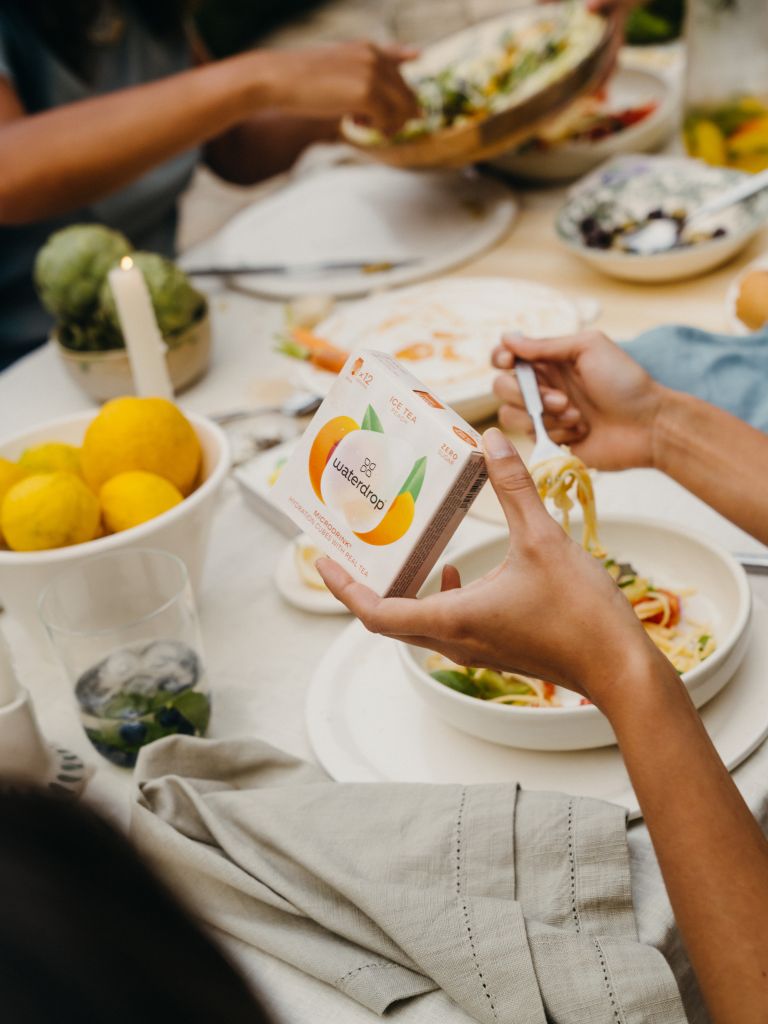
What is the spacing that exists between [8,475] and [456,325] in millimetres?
665

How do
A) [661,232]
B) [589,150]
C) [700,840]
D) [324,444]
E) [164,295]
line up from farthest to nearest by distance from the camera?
[589,150] < [661,232] < [164,295] < [324,444] < [700,840]

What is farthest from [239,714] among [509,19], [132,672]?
[509,19]

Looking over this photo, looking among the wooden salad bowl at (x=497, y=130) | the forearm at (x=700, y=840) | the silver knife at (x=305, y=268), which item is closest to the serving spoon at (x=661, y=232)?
the wooden salad bowl at (x=497, y=130)

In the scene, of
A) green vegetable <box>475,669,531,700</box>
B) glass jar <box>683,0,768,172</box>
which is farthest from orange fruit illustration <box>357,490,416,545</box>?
glass jar <box>683,0,768,172</box>

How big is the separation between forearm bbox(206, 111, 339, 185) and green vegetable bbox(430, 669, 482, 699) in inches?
70.6

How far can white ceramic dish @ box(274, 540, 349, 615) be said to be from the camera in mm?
1063

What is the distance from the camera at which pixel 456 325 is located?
56.2 inches

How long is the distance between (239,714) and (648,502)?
0.51m

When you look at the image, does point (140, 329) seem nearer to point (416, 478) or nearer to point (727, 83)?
point (416, 478)

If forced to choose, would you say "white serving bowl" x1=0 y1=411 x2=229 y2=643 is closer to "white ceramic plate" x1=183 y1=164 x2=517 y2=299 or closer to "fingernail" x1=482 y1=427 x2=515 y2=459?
"fingernail" x1=482 y1=427 x2=515 y2=459

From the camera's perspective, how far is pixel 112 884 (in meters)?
0.30

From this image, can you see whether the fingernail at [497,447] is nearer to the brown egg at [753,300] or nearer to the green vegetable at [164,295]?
the brown egg at [753,300]

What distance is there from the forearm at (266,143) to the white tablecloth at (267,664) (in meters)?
1.19

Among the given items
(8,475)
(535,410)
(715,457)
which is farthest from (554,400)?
(8,475)
